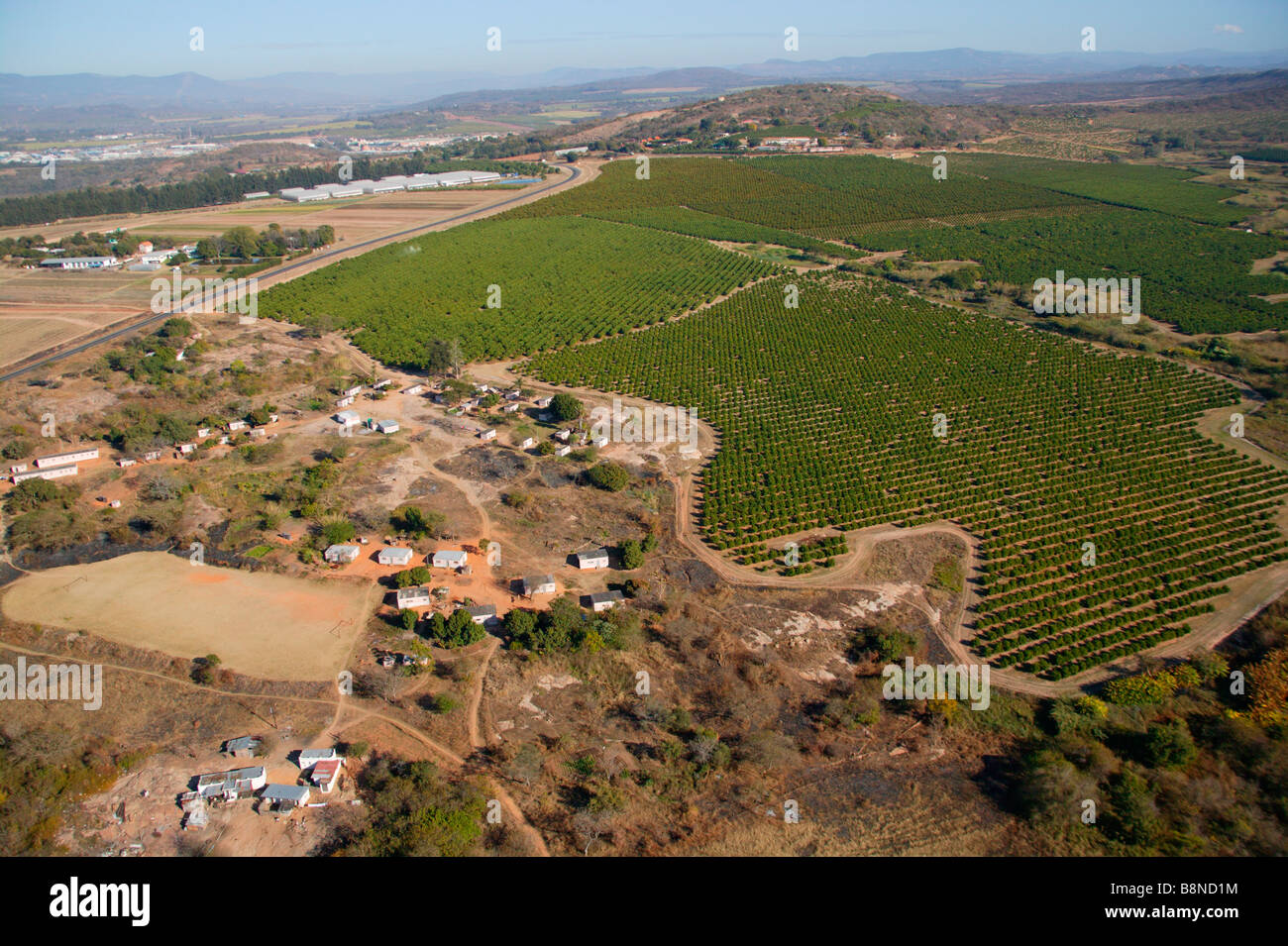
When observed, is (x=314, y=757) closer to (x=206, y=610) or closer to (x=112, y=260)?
(x=206, y=610)

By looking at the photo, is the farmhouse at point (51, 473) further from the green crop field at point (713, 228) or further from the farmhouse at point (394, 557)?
the green crop field at point (713, 228)

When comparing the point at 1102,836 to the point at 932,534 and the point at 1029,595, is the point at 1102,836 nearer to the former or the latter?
the point at 1029,595

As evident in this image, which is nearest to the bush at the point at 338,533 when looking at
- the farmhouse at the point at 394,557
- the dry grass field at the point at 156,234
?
the farmhouse at the point at 394,557

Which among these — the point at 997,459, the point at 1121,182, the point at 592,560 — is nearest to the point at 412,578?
the point at 592,560

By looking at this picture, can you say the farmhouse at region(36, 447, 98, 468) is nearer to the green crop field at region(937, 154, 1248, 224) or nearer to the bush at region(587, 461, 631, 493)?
the bush at region(587, 461, 631, 493)

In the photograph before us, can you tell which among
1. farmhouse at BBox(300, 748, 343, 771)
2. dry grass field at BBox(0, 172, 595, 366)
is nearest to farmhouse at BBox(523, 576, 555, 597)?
farmhouse at BBox(300, 748, 343, 771)

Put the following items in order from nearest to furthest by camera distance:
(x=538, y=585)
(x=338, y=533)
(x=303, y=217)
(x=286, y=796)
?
(x=286, y=796)
(x=538, y=585)
(x=338, y=533)
(x=303, y=217)
